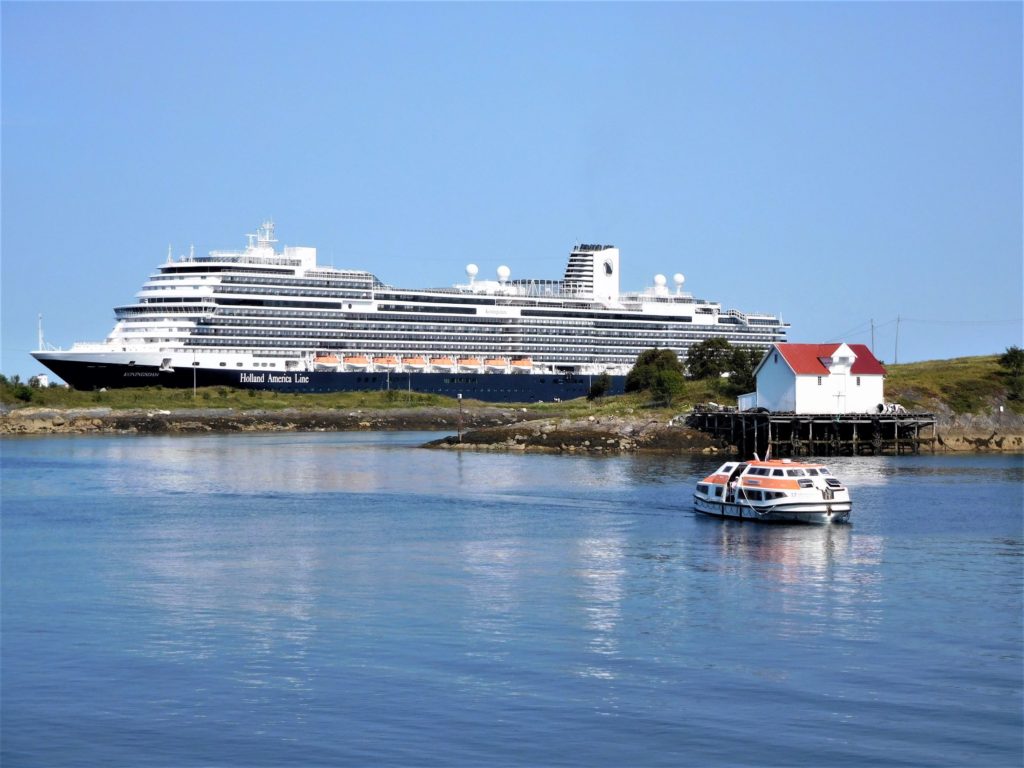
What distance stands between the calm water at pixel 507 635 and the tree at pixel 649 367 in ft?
167

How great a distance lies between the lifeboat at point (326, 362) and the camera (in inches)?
4338

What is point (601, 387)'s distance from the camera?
111938 mm

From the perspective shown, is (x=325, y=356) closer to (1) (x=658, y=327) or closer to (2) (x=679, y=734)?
(1) (x=658, y=327)

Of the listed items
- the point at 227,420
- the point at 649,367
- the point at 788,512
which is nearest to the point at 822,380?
the point at 788,512

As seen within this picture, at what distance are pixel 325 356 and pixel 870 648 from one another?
304 ft

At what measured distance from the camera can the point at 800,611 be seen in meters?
24.1

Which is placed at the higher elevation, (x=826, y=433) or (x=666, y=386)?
(x=666, y=386)

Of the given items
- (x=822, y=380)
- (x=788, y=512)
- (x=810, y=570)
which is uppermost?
(x=822, y=380)

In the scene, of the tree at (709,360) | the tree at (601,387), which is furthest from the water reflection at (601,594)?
the tree at (601,387)

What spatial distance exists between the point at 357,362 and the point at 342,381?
8.89 ft

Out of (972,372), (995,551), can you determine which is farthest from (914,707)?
(972,372)

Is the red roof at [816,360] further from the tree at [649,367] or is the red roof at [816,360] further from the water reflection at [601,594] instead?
the water reflection at [601,594]

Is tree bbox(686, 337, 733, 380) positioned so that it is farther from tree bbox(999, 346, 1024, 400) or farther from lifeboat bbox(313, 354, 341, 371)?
lifeboat bbox(313, 354, 341, 371)

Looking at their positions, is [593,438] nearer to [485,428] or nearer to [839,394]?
[485,428]
